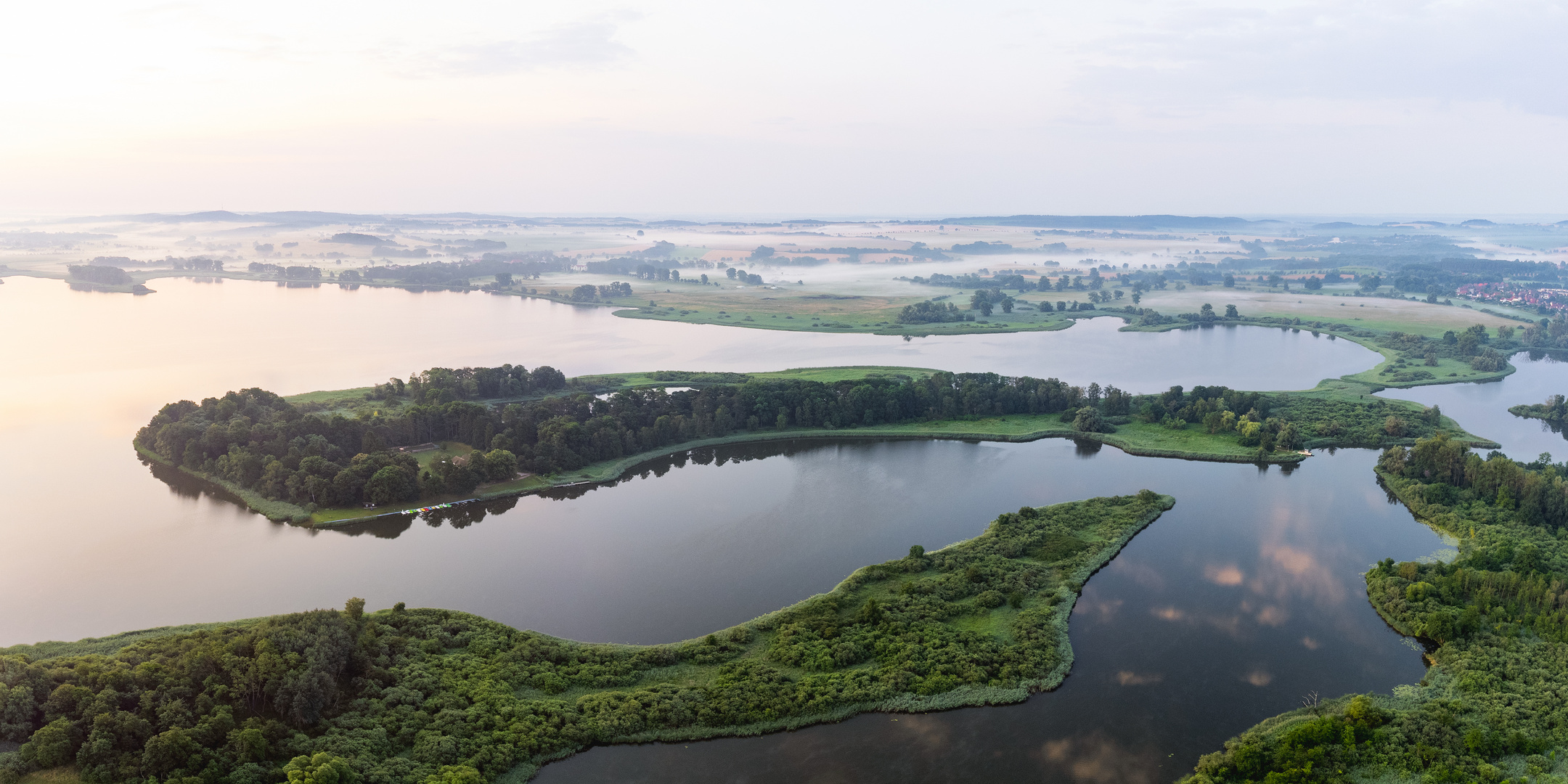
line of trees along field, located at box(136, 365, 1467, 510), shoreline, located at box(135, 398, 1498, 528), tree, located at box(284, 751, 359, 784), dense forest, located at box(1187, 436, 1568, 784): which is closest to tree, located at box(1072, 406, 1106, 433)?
line of trees along field, located at box(136, 365, 1467, 510)

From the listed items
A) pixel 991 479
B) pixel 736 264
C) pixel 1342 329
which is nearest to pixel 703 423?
pixel 991 479

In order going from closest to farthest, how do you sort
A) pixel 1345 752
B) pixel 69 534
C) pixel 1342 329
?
pixel 1345 752 → pixel 69 534 → pixel 1342 329

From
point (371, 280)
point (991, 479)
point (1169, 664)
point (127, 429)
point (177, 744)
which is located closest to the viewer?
point (177, 744)

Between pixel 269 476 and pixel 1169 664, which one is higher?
pixel 269 476

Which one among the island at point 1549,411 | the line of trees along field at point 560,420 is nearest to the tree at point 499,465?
the line of trees along field at point 560,420

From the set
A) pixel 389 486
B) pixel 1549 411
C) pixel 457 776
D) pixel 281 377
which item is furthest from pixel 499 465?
pixel 1549 411

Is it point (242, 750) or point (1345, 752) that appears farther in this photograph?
point (1345, 752)

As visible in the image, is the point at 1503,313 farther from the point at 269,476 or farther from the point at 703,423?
the point at 269,476

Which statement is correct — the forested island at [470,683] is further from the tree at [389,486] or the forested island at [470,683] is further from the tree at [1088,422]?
the tree at [1088,422]
